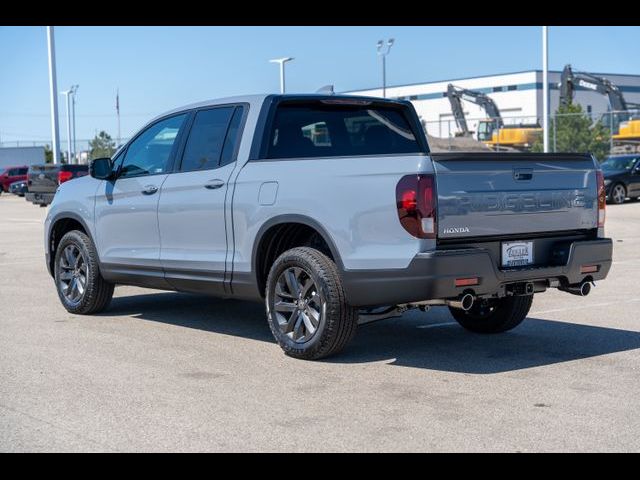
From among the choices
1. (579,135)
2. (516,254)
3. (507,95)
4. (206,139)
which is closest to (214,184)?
(206,139)

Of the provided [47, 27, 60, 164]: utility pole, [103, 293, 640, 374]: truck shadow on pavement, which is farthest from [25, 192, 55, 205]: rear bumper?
[103, 293, 640, 374]: truck shadow on pavement

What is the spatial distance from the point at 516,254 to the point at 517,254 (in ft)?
0.04

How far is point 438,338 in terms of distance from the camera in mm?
7836

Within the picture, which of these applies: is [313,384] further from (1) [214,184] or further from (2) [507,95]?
(2) [507,95]

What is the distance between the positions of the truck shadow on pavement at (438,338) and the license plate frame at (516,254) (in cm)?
71

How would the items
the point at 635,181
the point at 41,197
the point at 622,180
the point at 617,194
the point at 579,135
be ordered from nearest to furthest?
1. the point at 622,180
2. the point at 617,194
3. the point at 635,181
4. the point at 41,197
5. the point at 579,135

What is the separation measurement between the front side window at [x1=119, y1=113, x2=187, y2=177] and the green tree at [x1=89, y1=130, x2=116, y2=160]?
52.4 metres

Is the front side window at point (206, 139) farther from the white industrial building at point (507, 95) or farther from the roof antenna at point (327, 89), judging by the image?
the white industrial building at point (507, 95)

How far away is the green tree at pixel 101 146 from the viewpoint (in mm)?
63213

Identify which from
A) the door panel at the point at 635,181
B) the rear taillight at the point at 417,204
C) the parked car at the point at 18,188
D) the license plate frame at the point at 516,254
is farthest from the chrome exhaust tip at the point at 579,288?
the parked car at the point at 18,188

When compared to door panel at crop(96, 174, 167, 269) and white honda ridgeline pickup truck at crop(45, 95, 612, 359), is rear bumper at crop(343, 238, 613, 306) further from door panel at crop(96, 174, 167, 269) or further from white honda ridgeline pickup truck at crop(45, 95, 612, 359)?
door panel at crop(96, 174, 167, 269)

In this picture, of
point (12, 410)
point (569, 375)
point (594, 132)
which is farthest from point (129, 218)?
point (594, 132)

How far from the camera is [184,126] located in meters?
8.21

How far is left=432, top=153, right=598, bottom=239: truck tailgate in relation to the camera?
20.6 ft
